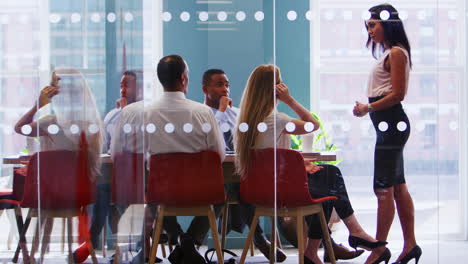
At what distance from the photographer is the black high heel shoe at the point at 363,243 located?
3.81 m

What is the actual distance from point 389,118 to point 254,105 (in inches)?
30.1

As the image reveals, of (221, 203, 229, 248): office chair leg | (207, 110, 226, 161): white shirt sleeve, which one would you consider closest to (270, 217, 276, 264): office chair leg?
(221, 203, 229, 248): office chair leg

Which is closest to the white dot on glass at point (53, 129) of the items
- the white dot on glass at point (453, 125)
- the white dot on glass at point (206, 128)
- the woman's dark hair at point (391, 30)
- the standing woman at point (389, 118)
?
Result: the white dot on glass at point (206, 128)

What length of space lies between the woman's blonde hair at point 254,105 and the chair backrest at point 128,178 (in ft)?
1.83

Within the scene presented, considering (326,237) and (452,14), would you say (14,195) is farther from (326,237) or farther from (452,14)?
(452,14)

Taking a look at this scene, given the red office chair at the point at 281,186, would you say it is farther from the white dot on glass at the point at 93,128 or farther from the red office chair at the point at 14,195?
the red office chair at the point at 14,195

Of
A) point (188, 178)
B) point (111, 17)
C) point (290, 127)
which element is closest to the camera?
point (188, 178)

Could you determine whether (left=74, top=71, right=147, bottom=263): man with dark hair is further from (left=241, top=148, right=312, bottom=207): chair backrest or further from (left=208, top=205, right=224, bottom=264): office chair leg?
(left=241, top=148, right=312, bottom=207): chair backrest

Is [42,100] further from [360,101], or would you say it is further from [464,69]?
[464,69]

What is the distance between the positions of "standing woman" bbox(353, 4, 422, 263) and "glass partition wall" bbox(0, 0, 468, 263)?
0.14ft

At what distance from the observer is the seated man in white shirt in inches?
146

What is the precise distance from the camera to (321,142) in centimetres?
379

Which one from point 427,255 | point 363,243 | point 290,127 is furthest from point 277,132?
point 427,255

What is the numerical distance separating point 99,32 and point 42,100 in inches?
19.6
